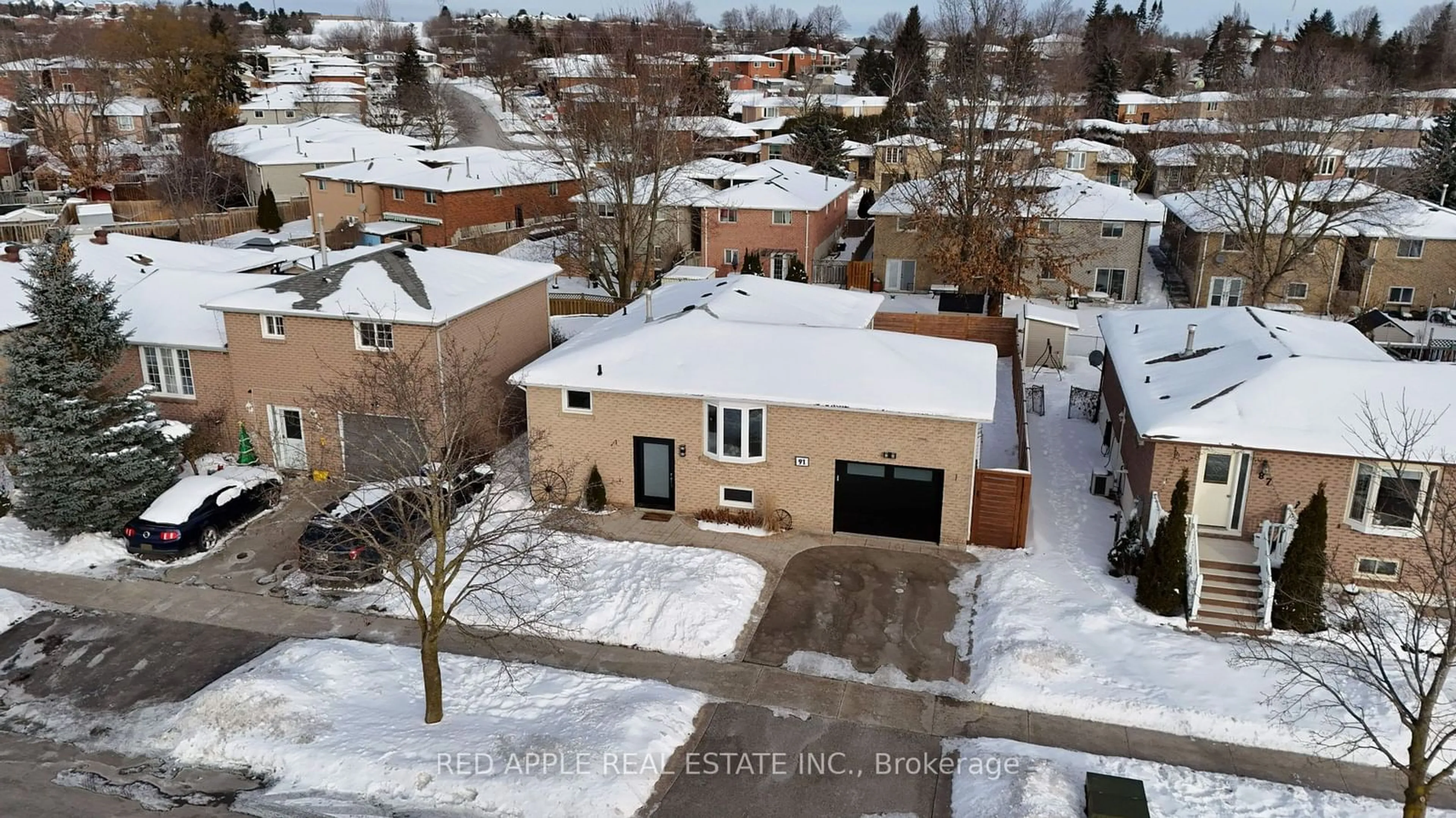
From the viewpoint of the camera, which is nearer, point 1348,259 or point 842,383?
point 842,383

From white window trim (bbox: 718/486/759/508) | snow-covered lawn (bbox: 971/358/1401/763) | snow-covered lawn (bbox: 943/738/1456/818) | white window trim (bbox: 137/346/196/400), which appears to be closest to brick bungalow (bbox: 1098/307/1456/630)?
snow-covered lawn (bbox: 971/358/1401/763)

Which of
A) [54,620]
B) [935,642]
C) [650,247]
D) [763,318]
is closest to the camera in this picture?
[935,642]

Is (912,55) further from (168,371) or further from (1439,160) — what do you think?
(168,371)

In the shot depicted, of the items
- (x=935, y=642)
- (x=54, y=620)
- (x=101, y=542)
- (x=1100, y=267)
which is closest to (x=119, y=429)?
(x=101, y=542)

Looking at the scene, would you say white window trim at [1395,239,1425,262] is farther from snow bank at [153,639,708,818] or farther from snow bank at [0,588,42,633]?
snow bank at [0,588,42,633]

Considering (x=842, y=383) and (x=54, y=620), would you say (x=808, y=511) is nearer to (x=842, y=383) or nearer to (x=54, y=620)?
(x=842, y=383)

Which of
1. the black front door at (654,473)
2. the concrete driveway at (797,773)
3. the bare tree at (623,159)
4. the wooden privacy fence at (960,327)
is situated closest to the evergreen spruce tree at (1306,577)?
the concrete driveway at (797,773)

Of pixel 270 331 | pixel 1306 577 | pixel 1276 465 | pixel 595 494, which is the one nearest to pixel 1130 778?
pixel 1306 577

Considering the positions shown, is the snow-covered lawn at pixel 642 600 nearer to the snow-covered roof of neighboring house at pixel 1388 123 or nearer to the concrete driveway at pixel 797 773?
the concrete driveway at pixel 797 773
